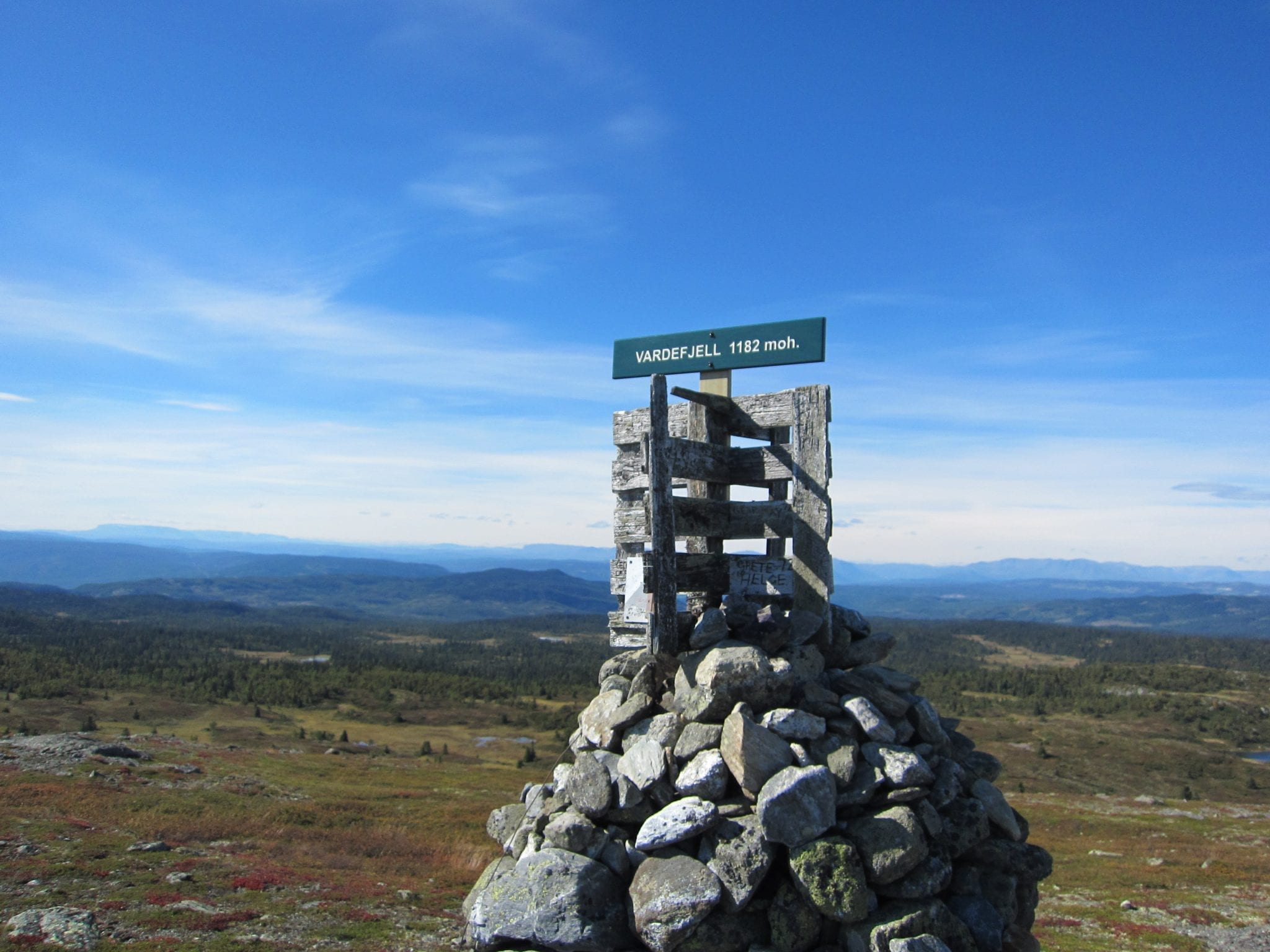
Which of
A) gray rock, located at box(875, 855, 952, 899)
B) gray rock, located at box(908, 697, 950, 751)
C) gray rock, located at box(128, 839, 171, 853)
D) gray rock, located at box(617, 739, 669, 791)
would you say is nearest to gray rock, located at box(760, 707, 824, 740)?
gray rock, located at box(617, 739, 669, 791)

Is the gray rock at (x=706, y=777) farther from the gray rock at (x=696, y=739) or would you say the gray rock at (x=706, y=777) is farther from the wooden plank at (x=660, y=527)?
the wooden plank at (x=660, y=527)

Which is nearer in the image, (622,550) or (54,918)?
(622,550)

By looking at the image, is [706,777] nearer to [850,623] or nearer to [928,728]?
[928,728]

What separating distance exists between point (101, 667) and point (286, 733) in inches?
1996

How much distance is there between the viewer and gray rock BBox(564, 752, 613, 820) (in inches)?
367

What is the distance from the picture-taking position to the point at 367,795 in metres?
35.7

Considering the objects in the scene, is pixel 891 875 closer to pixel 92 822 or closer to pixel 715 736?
pixel 715 736

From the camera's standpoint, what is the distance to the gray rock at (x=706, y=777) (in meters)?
8.80

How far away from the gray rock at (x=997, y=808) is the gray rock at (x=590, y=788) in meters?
4.58

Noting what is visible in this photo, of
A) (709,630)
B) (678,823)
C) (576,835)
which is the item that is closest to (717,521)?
(709,630)

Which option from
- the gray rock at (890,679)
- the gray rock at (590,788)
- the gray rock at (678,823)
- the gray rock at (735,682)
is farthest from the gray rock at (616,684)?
the gray rock at (890,679)

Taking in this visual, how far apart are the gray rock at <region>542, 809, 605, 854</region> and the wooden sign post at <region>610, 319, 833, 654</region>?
2.25 metres

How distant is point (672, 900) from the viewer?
27.2 feet

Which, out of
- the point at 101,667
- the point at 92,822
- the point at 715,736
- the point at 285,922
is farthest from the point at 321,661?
the point at 715,736
